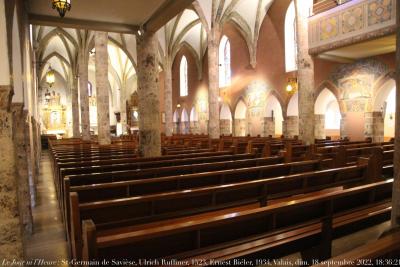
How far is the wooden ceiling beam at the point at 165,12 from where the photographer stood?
6.33m

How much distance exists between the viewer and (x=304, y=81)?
36.7 feet

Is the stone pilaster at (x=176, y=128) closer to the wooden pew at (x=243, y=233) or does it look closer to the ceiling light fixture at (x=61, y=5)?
the ceiling light fixture at (x=61, y=5)

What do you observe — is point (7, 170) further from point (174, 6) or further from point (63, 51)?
point (63, 51)

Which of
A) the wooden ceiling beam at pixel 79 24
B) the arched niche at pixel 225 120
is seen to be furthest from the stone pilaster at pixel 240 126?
the wooden ceiling beam at pixel 79 24

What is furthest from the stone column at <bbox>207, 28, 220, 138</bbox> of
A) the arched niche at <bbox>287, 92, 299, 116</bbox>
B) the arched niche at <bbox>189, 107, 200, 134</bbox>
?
the arched niche at <bbox>189, 107, 200, 134</bbox>

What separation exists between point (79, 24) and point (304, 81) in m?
7.85

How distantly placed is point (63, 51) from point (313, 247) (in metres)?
28.5

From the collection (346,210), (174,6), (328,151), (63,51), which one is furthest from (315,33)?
(63,51)

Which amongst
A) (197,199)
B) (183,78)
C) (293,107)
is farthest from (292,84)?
(197,199)

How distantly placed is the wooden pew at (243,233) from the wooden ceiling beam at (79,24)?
6162 millimetres

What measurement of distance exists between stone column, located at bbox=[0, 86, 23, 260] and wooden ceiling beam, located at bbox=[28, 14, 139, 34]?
16.8ft

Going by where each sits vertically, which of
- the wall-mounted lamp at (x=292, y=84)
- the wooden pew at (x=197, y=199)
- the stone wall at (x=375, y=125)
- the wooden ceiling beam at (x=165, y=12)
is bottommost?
the wooden pew at (x=197, y=199)

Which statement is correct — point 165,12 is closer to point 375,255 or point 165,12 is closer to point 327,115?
point 375,255

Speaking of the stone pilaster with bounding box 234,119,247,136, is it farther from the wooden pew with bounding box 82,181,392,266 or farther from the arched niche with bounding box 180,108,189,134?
the wooden pew with bounding box 82,181,392,266
